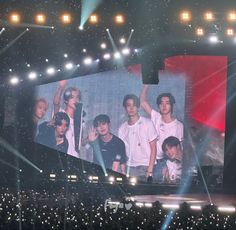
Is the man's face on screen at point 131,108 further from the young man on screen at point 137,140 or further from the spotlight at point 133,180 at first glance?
the spotlight at point 133,180

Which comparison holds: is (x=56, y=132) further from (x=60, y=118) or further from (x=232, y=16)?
(x=232, y=16)

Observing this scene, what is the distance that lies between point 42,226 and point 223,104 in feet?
40.9

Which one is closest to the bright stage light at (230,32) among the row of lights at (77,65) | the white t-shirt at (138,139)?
the row of lights at (77,65)

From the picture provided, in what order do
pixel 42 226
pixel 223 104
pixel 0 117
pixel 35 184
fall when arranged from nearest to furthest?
pixel 42 226 → pixel 223 104 → pixel 35 184 → pixel 0 117

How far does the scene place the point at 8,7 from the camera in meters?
19.5

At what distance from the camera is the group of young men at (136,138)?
20.5 m

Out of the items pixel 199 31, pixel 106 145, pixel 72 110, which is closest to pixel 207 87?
pixel 199 31

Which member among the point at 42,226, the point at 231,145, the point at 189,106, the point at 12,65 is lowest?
the point at 42,226

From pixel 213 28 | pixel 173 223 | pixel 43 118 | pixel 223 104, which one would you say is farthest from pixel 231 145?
pixel 173 223

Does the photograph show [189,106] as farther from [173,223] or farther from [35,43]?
[173,223]

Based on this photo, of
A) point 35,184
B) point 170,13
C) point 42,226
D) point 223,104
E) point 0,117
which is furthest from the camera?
point 0,117

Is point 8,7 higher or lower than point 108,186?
higher

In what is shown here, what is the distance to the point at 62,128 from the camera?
22.7 metres

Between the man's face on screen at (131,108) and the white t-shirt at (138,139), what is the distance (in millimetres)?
337
